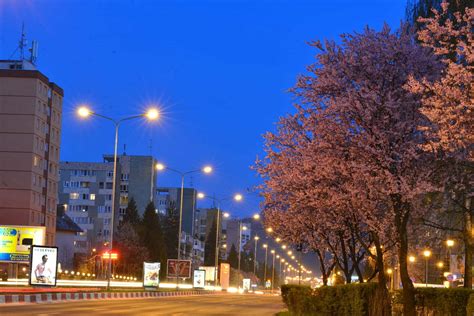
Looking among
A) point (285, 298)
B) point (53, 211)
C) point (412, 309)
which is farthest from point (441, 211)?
point (53, 211)

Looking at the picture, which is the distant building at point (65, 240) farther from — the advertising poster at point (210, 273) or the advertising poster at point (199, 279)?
the advertising poster at point (199, 279)

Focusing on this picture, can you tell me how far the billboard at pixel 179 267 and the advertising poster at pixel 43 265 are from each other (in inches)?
1204

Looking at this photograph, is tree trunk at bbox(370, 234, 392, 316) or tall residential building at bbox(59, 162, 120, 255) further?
tall residential building at bbox(59, 162, 120, 255)

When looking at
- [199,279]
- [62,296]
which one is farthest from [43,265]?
[199,279]

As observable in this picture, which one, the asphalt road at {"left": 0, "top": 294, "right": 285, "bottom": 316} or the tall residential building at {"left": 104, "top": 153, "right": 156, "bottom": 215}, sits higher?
the tall residential building at {"left": 104, "top": 153, "right": 156, "bottom": 215}

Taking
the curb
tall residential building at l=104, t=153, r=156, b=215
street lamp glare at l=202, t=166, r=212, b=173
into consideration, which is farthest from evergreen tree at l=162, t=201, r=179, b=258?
the curb

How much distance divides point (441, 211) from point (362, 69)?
20.0 ft

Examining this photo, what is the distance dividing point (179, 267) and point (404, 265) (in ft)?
182

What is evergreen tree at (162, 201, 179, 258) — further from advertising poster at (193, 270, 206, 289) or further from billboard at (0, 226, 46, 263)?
billboard at (0, 226, 46, 263)

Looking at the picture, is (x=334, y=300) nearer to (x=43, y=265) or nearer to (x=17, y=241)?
(x=43, y=265)

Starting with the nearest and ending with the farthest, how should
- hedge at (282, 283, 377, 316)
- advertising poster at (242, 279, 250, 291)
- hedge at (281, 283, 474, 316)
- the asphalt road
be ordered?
hedge at (281, 283, 474, 316)
hedge at (282, 283, 377, 316)
the asphalt road
advertising poster at (242, 279, 250, 291)

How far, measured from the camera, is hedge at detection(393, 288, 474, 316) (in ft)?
65.7

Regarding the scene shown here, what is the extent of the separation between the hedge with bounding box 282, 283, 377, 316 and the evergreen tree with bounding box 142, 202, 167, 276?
99.4 metres

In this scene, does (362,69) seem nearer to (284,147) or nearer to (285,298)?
(284,147)
